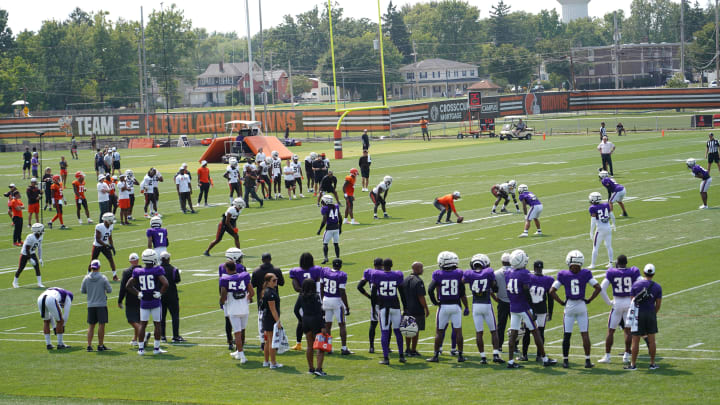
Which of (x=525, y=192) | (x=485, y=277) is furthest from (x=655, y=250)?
(x=485, y=277)

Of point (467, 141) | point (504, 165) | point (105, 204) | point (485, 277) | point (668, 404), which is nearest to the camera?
point (668, 404)

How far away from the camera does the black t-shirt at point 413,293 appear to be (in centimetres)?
1516

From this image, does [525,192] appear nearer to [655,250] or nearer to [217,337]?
[655,250]

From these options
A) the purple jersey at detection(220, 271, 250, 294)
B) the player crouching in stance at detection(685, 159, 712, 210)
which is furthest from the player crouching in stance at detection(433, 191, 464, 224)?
the purple jersey at detection(220, 271, 250, 294)

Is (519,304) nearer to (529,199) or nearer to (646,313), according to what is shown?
(646,313)

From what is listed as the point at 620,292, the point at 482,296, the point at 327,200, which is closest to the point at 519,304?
the point at 482,296

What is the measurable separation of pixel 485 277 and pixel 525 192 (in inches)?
495

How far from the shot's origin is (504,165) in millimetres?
49281

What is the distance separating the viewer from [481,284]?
14.6 meters

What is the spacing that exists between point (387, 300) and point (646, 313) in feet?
13.5

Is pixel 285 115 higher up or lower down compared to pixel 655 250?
higher up

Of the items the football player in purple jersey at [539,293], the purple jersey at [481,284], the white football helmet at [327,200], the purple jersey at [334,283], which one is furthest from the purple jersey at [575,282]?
the white football helmet at [327,200]

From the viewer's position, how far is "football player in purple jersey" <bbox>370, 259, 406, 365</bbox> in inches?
591

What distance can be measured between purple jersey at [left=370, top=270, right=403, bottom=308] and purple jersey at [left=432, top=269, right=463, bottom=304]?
705mm
